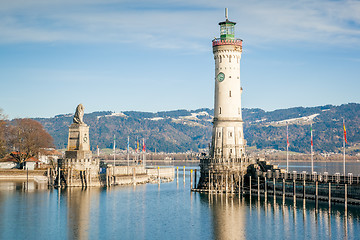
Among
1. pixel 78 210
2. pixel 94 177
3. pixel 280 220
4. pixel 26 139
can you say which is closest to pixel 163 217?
pixel 78 210

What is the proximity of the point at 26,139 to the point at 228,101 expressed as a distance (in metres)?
62.8

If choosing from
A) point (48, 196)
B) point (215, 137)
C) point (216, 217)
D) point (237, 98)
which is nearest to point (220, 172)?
point (215, 137)

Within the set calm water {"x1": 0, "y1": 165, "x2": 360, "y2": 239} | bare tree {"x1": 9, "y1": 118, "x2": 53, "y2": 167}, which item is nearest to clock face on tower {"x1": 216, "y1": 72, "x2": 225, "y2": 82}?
calm water {"x1": 0, "y1": 165, "x2": 360, "y2": 239}

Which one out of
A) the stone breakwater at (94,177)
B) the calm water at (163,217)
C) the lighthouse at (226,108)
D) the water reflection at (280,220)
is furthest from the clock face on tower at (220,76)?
the stone breakwater at (94,177)

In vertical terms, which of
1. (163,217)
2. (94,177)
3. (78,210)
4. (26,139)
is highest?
(26,139)

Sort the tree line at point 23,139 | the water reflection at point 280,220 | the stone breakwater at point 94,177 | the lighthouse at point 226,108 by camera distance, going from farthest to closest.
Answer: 1. the tree line at point 23,139
2. the stone breakwater at point 94,177
3. the lighthouse at point 226,108
4. the water reflection at point 280,220

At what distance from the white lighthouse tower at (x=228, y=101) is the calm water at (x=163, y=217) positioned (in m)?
9.69

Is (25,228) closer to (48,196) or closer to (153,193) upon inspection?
(48,196)

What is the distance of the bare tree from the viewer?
13662cm

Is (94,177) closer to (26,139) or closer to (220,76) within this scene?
(220,76)

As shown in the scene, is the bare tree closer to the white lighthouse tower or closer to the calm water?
the calm water

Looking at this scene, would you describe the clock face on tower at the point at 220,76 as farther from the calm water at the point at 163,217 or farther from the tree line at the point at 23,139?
the tree line at the point at 23,139

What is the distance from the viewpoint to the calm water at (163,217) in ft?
206

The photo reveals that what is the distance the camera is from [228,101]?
9831cm
